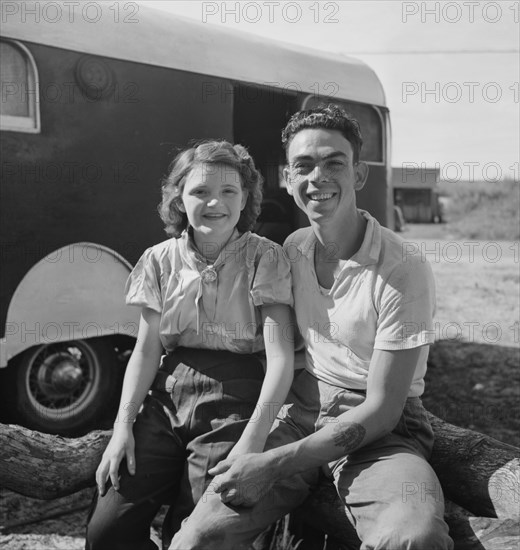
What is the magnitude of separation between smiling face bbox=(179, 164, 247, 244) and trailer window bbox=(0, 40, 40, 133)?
1835 millimetres

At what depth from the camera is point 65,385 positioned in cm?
445

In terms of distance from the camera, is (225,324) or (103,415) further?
(103,415)

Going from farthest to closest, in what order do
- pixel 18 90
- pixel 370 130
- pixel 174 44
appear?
pixel 370 130, pixel 174 44, pixel 18 90

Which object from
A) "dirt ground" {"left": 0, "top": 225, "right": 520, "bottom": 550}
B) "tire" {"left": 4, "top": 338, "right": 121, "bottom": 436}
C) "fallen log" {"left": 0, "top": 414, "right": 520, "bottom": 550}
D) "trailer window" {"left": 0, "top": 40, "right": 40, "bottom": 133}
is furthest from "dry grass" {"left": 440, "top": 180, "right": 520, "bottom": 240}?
"fallen log" {"left": 0, "top": 414, "right": 520, "bottom": 550}

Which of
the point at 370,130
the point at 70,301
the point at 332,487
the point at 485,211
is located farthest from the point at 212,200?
the point at 485,211

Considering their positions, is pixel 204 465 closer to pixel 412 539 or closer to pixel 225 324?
pixel 225 324

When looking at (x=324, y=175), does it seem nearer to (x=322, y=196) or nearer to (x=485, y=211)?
(x=322, y=196)

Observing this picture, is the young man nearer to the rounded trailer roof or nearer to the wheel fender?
the wheel fender

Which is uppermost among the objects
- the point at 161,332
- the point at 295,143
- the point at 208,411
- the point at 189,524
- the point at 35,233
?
the point at 295,143

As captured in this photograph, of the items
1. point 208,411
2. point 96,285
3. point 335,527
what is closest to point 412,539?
point 335,527

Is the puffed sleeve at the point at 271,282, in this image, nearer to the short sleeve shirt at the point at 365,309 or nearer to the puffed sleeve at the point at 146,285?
the short sleeve shirt at the point at 365,309

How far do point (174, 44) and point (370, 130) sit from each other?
222cm

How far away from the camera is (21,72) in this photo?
398 cm

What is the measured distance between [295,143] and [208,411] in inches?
39.4
